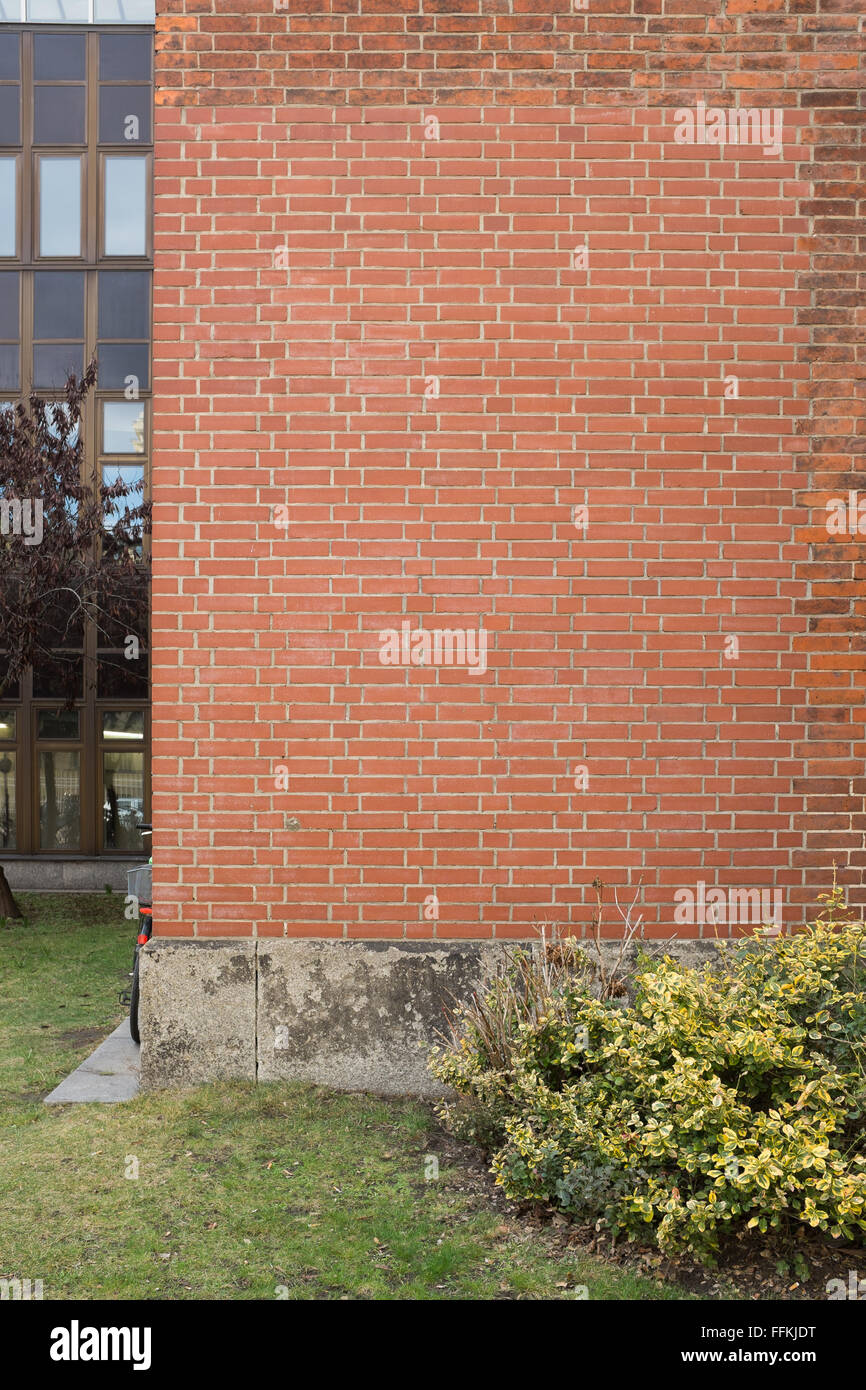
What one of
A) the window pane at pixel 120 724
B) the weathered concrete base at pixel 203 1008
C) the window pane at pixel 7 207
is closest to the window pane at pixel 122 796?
the window pane at pixel 120 724

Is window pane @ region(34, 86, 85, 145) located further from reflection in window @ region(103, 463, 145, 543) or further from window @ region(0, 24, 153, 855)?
reflection in window @ region(103, 463, 145, 543)

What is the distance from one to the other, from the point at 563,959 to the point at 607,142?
419 cm

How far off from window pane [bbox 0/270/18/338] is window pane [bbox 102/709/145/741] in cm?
531

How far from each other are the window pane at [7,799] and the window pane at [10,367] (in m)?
5.07

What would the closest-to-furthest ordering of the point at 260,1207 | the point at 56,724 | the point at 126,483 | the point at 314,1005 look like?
the point at 260,1207, the point at 314,1005, the point at 126,483, the point at 56,724

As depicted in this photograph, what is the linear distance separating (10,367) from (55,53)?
4.34 m

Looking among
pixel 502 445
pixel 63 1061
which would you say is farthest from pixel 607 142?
pixel 63 1061

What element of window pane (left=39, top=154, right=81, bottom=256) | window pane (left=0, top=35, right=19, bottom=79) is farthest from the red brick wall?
window pane (left=0, top=35, right=19, bottom=79)

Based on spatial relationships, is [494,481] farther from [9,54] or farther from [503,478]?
[9,54]

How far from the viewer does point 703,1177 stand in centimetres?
350

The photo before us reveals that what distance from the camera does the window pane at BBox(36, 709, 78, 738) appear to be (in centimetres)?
1373

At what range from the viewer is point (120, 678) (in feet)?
44.4

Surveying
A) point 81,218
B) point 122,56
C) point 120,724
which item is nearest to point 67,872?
point 120,724

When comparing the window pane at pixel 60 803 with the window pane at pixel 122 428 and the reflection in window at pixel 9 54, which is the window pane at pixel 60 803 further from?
the reflection in window at pixel 9 54
